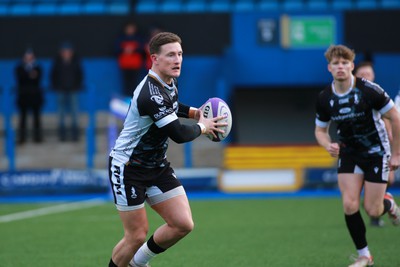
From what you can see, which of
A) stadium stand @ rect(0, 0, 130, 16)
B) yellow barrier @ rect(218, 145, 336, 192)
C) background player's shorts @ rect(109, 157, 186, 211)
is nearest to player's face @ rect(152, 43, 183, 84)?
background player's shorts @ rect(109, 157, 186, 211)

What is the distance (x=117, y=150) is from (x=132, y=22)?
13.5 metres

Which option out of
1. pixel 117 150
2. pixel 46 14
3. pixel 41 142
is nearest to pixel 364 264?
pixel 117 150

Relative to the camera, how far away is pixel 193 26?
20.1 m

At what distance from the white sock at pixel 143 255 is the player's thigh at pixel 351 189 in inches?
81.3

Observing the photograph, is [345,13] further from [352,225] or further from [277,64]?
[352,225]

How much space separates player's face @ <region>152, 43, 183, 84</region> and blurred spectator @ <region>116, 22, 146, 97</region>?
12210 millimetres

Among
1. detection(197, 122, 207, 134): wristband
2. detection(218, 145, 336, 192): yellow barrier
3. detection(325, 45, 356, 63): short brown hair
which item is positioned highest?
detection(325, 45, 356, 63): short brown hair

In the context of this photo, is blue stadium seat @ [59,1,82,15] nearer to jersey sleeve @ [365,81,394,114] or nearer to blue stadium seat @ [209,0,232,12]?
blue stadium seat @ [209,0,232,12]

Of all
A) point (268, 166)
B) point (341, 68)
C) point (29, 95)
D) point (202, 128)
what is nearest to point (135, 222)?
point (202, 128)

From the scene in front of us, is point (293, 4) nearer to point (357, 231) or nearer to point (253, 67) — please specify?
point (253, 67)

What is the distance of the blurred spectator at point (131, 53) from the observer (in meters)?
18.8

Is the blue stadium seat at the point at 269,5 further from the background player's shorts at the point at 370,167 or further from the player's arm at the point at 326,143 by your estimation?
the background player's shorts at the point at 370,167

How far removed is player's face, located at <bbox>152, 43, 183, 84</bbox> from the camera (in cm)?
659

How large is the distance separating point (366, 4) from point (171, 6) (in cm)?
496
